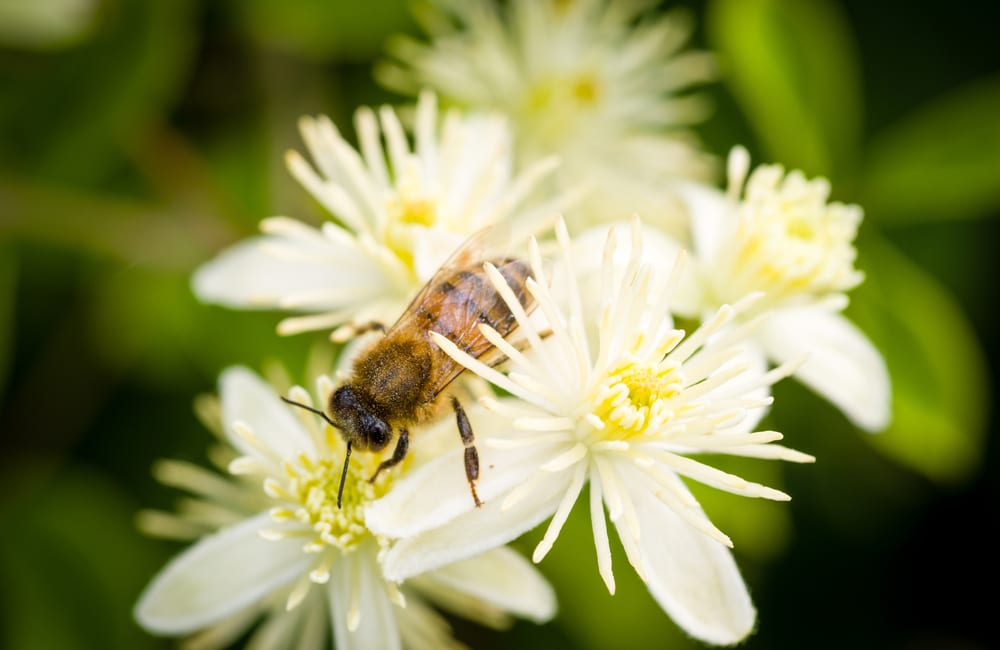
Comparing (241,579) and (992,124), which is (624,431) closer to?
(241,579)

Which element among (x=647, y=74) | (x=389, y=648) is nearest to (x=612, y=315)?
(x=389, y=648)

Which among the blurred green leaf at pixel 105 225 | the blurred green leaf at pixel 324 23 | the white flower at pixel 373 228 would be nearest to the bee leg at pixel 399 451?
the white flower at pixel 373 228

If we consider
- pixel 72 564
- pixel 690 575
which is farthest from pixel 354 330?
pixel 72 564

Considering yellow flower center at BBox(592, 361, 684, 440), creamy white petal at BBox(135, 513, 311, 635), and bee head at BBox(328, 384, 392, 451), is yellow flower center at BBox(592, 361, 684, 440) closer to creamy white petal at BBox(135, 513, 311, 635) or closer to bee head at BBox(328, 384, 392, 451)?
bee head at BBox(328, 384, 392, 451)

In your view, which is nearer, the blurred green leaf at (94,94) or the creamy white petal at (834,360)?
the creamy white petal at (834,360)

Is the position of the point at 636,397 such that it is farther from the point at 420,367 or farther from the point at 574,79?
the point at 574,79

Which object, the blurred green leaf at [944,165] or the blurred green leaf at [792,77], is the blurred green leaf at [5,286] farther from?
the blurred green leaf at [944,165]

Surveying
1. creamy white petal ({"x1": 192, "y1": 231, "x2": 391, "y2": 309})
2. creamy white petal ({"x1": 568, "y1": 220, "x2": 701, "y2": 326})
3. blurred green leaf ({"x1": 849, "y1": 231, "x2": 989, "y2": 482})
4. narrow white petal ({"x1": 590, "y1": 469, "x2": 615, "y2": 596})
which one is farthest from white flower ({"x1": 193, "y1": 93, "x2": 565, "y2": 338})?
blurred green leaf ({"x1": 849, "y1": 231, "x2": 989, "y2": 482})

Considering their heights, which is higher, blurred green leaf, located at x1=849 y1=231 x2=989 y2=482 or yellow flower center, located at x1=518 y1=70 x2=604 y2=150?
yellow flower center, located at x1=518 y1=70 x2=604 y2=150
